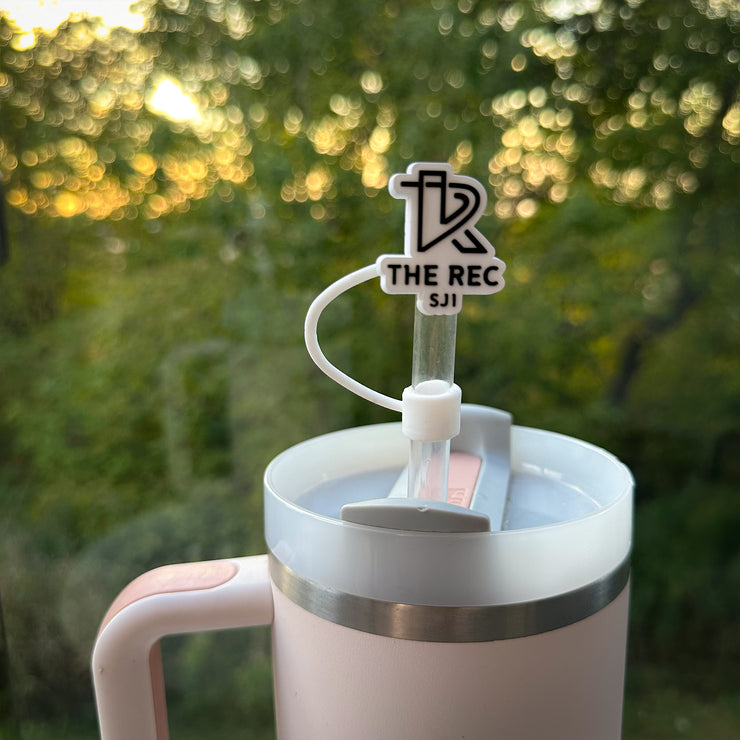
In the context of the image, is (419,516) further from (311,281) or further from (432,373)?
(311,281)

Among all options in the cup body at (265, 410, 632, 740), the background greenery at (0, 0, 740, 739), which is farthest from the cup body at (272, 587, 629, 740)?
the background greenery at (0, 0, 740, 739)

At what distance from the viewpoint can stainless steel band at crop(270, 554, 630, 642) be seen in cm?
37

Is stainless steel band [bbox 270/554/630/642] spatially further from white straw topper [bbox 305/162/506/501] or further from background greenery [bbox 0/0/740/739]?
background greenery [bbox 0/0/740/739]

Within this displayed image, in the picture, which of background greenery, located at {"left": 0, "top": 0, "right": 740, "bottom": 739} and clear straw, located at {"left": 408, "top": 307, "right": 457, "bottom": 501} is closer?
clear straw, located at {"left": 408, "top": 307, "right": 457, "bottom": 501}

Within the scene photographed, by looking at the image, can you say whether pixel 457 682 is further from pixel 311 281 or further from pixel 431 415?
pixel 311 281

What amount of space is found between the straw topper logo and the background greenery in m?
0.32

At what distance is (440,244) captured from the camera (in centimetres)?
40

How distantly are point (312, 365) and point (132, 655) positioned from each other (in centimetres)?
36

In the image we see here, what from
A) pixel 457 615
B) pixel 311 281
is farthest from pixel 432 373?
pixel 311 281

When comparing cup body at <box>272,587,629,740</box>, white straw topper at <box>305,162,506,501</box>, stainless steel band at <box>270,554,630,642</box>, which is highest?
white straw topper at <box>305,162,506,501</box>

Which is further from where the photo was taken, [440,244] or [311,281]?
[311,281]

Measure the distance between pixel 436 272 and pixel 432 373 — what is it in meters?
0.07

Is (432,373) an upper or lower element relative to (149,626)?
upper

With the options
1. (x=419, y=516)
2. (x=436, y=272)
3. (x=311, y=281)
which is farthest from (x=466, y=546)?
(x=311, y=281)
